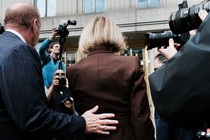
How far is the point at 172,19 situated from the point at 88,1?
11267 mm

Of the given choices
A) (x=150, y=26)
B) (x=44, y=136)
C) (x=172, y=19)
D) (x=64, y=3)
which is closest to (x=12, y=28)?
(x=44, y=136)

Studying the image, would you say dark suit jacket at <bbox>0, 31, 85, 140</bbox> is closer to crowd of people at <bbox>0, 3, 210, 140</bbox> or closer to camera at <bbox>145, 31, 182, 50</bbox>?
crowd of people at <bbox>0, 3, 210, 140</bbox>

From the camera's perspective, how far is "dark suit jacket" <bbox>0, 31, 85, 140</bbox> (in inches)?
77.5

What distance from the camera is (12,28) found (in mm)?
2215

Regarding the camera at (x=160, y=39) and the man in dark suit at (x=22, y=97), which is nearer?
the man in dark suit at (x=22, y=97)

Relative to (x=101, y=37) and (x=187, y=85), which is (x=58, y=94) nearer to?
(x=101, y=37)

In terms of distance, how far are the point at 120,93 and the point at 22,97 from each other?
703 mm

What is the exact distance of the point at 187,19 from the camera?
1.81m

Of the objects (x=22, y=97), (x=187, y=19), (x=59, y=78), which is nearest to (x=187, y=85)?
(x=187, y=19)

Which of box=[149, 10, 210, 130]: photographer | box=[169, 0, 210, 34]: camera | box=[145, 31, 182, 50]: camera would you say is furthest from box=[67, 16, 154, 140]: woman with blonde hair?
box=[149, 10, 210, 130]: photographer

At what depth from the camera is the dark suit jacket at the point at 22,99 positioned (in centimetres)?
197

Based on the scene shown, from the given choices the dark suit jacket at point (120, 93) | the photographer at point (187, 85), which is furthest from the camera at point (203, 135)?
the photographer at point (187, 85)

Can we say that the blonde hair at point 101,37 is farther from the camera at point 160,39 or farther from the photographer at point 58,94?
the photographer at point 58,94

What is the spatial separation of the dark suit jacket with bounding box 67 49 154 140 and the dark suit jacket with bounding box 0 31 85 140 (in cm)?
38
